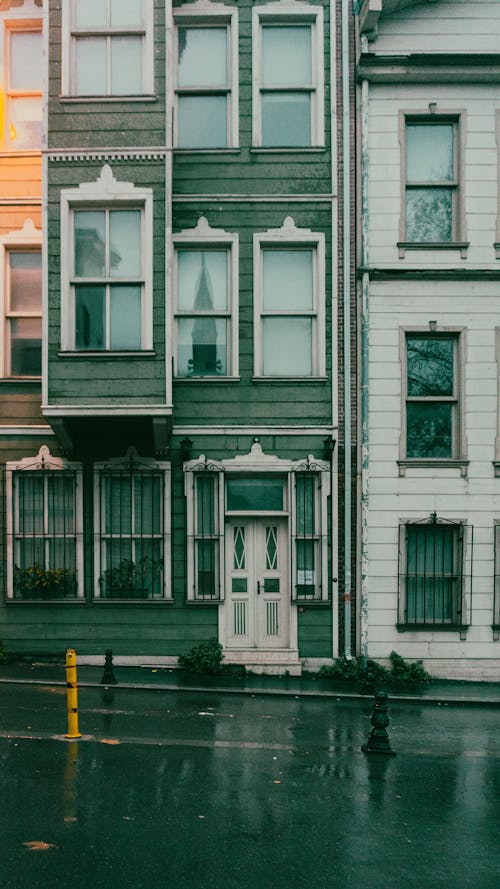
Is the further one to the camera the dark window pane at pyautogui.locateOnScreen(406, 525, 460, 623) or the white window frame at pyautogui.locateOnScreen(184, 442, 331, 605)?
the dark window pane at pyautogui.locateOnScreen(406, 525, 460, 623)

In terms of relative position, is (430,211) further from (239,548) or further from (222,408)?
(239,548)

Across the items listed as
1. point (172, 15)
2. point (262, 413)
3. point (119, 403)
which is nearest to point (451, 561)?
point (262, 413)

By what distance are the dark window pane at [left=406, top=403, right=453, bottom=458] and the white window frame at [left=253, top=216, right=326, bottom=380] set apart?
1.88 metres

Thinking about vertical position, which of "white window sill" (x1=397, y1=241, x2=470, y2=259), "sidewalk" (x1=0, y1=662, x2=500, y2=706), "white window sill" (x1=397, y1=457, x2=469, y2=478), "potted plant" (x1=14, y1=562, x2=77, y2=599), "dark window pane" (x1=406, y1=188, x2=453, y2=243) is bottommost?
"sidewalk" (x1=0, y1=662, x2=500, y2=706)

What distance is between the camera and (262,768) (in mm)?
9688

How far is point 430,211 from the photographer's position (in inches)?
627

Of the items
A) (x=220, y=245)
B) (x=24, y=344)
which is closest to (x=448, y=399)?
(x=220, y=245)

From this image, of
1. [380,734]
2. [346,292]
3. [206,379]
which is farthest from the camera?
[346,292]

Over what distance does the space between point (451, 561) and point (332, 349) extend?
4.39 meters

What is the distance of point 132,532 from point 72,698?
5.38 m

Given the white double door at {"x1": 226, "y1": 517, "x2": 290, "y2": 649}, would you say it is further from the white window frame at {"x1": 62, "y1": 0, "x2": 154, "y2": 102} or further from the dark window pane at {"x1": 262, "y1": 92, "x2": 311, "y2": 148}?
the white window frame at {"x1": 62, "y1": 0, "x2": 154, "y2": 102}

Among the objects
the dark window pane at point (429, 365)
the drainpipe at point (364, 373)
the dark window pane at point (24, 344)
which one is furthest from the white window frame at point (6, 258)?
the dark window pane at point (429, 365)

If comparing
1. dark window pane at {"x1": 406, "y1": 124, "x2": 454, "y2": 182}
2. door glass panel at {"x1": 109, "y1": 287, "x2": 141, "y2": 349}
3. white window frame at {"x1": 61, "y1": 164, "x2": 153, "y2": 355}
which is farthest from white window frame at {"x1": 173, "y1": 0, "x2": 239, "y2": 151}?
dark window pane at {"x1": 406, "y1": 124, "x2": 454, "y2": 182}

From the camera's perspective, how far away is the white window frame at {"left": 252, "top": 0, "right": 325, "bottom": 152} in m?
15.7
